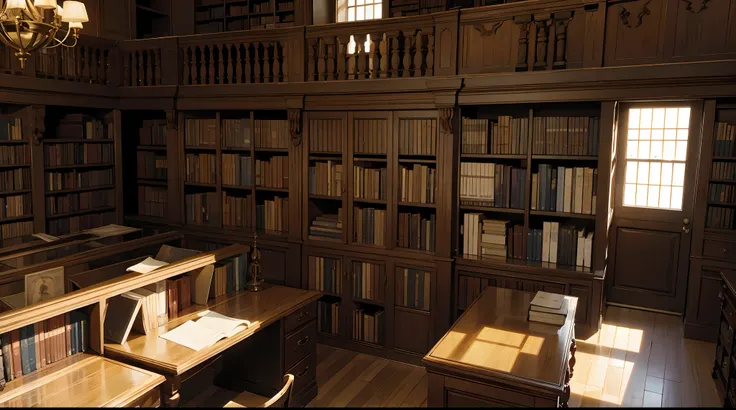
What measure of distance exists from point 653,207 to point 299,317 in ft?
12.9

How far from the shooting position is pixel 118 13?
23.8 feet

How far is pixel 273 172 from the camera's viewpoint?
5520 millimetres

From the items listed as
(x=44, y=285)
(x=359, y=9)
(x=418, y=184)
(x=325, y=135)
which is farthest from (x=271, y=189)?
(x=359, y=9)

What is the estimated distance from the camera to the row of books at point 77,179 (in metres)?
5.85

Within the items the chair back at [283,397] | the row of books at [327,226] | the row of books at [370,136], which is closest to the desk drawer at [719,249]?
the row of books at [370,136]

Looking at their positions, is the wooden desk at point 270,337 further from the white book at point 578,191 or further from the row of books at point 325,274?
the white book at point 578,191

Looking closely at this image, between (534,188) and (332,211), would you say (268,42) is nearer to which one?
(332,211)

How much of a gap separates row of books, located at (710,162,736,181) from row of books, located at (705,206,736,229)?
0.92 feet

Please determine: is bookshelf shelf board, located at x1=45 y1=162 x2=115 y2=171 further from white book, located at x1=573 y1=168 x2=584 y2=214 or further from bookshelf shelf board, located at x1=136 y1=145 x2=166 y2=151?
white book, located at x1=573 y1=168 x2=584 y2=214

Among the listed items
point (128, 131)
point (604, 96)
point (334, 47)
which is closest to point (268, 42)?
point (334, 47)

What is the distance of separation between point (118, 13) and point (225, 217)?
353cm

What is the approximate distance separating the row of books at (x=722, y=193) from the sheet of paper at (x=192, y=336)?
438cm

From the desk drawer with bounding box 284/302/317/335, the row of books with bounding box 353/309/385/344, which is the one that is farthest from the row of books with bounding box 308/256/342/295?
the desk drawer with bounding box 284/302/317/335

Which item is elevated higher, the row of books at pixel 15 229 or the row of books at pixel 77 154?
the row of books at pixel 77 154
